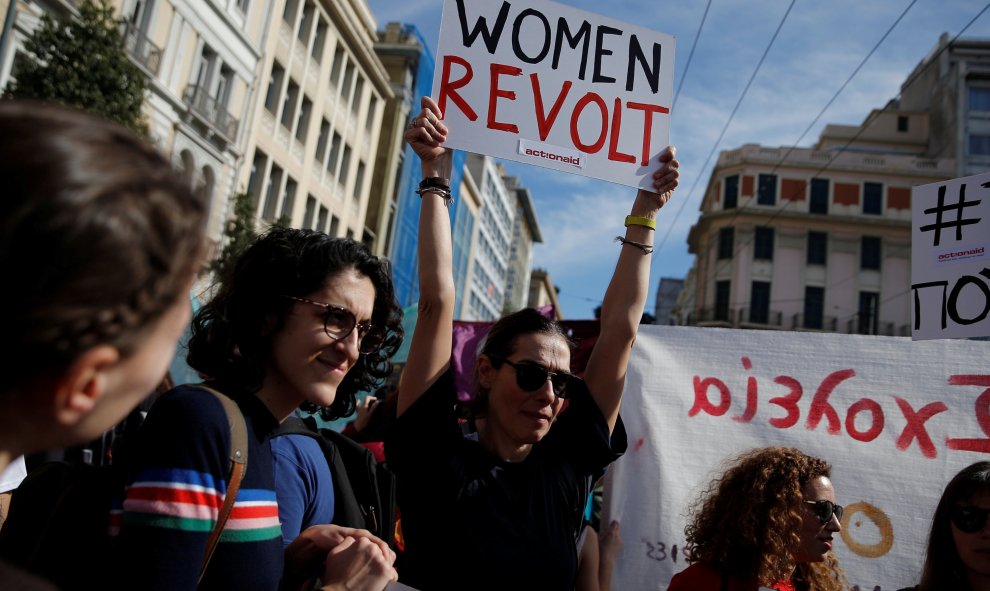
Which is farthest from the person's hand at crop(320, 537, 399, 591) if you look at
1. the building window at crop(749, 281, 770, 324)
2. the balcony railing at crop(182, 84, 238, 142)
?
the building window at crop(749, 281, 770, 324)

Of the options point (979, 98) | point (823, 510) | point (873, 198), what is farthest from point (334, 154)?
point (979, 98)

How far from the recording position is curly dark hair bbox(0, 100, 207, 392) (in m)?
0.76

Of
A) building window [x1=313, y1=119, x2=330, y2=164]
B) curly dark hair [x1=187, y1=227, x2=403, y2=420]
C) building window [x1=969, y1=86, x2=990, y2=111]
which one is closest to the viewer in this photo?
curly dark hair [x1=187, y1=227, x2=403, y2=420]

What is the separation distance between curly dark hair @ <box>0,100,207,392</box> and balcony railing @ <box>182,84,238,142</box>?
66.8 ft

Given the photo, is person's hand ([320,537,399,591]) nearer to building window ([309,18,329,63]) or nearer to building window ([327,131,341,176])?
building window ([309,18,329,63])

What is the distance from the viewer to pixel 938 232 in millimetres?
3555

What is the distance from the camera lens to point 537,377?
7.57ft

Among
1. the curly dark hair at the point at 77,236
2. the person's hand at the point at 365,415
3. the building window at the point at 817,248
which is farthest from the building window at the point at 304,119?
the building window at the point at 817,248

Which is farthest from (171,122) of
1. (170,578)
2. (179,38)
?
(170,578)

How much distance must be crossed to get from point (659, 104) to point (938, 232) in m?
1.58

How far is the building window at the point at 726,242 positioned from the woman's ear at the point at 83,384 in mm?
45522

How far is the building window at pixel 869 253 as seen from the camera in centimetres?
4309

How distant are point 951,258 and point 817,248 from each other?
43.2 metres

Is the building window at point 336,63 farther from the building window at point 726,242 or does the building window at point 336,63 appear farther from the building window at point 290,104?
the building window at point 726,242
